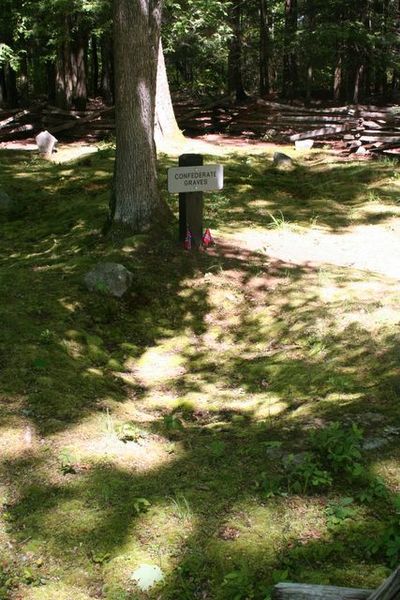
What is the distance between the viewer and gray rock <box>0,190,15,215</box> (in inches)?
431

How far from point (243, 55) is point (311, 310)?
1862 cm

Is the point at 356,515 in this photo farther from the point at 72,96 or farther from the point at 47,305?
the point at 72,96

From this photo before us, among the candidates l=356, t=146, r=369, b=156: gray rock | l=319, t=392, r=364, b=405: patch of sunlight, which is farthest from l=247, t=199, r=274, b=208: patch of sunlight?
l=319, t=392, r=364, b=405: patch of sunlight

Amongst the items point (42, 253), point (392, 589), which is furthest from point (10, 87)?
point (392, 589)

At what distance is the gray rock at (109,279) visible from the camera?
6.46m

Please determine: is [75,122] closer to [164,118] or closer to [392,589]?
[164,118]

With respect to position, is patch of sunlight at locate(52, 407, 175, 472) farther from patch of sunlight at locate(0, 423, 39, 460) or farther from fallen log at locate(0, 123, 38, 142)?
fallen log at locate(0, 123, 38, 142)

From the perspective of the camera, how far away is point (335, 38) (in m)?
18.0

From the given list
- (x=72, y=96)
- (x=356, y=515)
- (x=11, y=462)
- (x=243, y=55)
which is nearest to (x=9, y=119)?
(x=72, y=96)

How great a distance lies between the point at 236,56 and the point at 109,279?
60.4 feet

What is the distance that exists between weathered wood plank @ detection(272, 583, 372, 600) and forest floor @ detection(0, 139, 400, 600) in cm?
65

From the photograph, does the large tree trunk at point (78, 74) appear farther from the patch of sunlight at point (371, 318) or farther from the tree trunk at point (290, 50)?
the patch of sunlight at point (371, 318)

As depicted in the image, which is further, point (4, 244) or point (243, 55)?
point (243, 55)

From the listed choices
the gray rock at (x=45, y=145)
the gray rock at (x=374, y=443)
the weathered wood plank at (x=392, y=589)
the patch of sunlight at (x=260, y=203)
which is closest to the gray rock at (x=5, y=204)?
the gray rock at (x=45, y=145)
